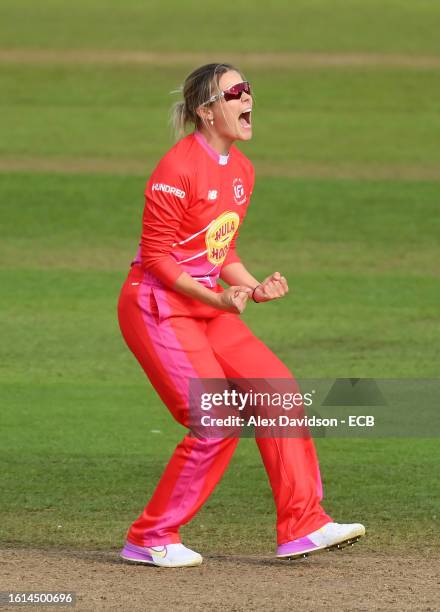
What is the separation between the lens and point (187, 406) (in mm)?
6570

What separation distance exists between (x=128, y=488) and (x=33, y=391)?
2476 mm

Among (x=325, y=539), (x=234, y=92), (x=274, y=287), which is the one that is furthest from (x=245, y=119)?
(x=325, y=539)

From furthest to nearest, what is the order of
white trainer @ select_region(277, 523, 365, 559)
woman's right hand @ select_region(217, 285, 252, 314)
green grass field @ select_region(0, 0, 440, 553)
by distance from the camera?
green grass field @ select_region(0, 0, 440, 553) < white trainer @ select_region(277, 523, 365, 559) < woman's right hand @ select_region(217, 285, 252, 314)

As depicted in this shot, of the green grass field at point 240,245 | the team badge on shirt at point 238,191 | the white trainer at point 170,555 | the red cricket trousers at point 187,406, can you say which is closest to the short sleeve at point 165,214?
the red cricket trousers at point 187,406

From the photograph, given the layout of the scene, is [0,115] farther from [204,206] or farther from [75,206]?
[204,206]

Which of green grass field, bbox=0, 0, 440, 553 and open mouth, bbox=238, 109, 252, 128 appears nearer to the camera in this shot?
open mouth, bbox=238, 109, 252, 128

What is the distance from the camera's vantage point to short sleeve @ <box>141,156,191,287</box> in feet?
21.5

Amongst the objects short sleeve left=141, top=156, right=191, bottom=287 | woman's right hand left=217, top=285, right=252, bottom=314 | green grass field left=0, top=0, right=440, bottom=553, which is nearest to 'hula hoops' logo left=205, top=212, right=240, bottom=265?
short sleeve left=141, top=156, right=191, bottom=287

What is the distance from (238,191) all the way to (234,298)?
555 mm

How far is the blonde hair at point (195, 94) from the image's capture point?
22.1 ft

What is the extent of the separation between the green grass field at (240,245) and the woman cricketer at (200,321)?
72cm

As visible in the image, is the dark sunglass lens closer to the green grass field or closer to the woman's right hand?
the woman's right hand

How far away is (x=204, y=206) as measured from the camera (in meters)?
6.61

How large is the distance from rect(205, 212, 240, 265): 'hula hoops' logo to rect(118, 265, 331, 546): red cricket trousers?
0.21 metres
